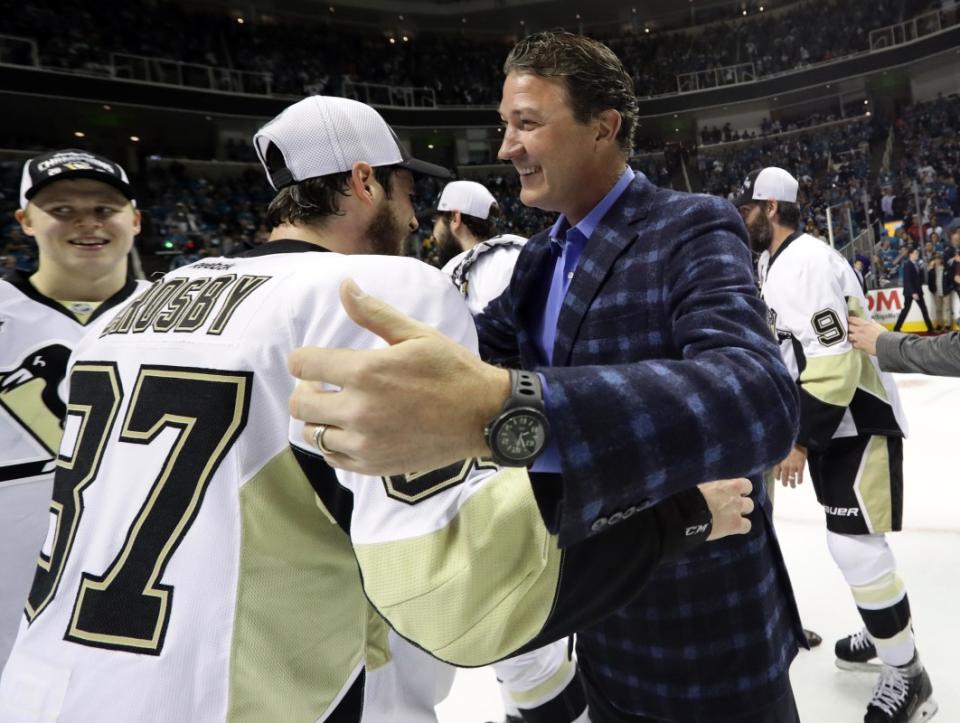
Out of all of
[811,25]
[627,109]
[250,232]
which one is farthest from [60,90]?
[811,25]

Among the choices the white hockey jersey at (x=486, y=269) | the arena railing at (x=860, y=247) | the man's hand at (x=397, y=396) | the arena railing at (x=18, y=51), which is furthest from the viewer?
the arena railing at (x=860, y=247)

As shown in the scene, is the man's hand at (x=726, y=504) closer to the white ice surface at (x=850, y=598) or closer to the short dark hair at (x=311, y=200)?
the short dark hair at (x=311, y=200)

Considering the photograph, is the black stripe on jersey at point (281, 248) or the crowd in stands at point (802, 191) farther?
the crowd in stands at point (802, 191)

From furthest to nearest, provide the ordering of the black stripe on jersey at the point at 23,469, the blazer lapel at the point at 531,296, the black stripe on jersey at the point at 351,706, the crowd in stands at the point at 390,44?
the crowd in stands at the point at 390,44
the black stripe on jersey at the point at 23,469
the blazer lapel at the point at 531,296
the black stripe on jersey at the point at 351,706

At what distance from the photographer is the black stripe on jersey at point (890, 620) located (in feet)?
8.16

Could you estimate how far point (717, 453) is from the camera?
0.70 meters

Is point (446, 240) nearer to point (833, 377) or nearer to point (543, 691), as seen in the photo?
point (833, 377)

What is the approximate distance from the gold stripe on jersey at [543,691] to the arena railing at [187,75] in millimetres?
18163

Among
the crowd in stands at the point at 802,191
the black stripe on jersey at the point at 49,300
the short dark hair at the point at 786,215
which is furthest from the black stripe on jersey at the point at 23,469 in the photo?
the crowd in stands at the point at 802,191

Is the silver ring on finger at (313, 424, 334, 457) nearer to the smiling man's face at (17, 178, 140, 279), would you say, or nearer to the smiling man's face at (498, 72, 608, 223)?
the smiling man's face at (498, 72, 608, 223)

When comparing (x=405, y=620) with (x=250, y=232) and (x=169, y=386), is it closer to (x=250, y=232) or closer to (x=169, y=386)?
(x=169, y=386)

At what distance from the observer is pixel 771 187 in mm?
3076

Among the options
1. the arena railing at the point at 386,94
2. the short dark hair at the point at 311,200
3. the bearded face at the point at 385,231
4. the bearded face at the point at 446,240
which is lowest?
the bearded face at the point at 385,231

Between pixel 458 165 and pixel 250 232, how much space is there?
26.5ft
